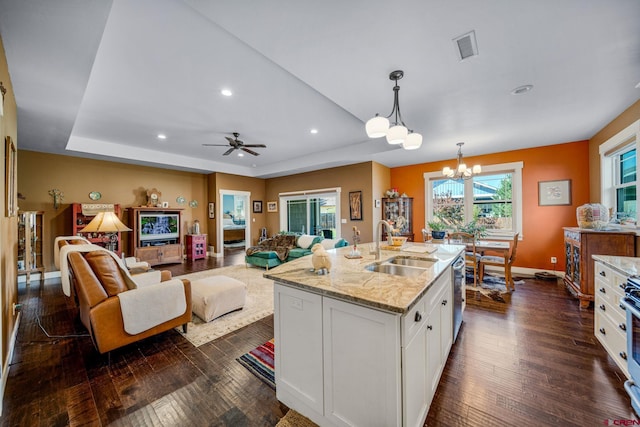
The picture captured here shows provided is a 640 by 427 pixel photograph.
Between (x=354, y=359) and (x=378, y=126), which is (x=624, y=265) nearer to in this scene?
(x=378, y=126)

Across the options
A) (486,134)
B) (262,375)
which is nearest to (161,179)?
(262,375)

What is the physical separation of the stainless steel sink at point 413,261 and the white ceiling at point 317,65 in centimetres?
181

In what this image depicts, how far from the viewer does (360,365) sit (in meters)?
1.25

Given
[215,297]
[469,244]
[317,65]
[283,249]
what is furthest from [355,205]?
[317,65]

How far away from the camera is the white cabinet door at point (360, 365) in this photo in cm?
115

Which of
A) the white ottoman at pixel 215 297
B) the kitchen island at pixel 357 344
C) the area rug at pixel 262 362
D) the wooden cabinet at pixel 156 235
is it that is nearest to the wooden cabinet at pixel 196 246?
the wooden cabinet at pixel 156 235

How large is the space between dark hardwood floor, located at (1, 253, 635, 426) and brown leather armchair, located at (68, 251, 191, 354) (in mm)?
241

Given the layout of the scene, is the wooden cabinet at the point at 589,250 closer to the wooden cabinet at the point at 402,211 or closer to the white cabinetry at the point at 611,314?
the white cabinetry at the point at 611,314

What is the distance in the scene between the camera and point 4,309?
2.00 meters

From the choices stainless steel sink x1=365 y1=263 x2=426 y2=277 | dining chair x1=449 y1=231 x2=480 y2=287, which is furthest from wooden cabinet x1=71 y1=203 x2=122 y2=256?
dining chair x1=449 y1=231 x2=480 y2=287

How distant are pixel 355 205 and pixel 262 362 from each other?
449cm

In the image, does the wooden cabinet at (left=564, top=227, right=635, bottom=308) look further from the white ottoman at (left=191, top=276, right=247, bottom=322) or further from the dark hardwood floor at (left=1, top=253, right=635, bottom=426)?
the white ottoman at (left=191, top=276, right=247, bottom=322)

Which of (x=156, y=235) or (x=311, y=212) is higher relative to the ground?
(x=311, y=212)

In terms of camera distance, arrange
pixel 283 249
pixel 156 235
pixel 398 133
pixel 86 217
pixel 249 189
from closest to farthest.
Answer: pixel 398 133 → pixel 86 217 → pixel 283 249 → pixel 156 235 → pixel 249 189
